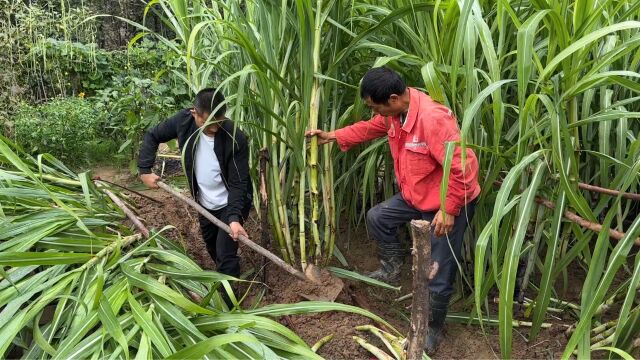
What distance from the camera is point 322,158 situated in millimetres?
2145

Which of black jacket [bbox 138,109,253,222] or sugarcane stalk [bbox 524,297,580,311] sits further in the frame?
black jacket [bbox 138,109,253,222]

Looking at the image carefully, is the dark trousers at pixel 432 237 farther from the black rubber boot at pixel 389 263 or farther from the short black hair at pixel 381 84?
the short black hair at pixel 381 84

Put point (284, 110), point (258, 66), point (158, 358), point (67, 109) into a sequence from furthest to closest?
point (67, 109) < point (284, 110) < point (258, 66) < point (158, 358)

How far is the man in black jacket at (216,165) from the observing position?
2.09 m

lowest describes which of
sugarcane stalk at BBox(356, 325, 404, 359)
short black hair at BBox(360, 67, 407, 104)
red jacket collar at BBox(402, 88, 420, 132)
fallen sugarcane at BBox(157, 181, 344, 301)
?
sugarcane stalk at BBox(356, 325, 404, 359)

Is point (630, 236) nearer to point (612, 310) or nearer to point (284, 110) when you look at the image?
point (612, 310)

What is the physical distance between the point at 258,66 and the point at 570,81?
103cm

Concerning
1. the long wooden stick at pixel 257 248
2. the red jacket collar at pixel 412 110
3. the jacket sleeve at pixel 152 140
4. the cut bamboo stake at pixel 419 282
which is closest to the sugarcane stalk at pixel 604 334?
the cut bamboo stake at pixel 419 282

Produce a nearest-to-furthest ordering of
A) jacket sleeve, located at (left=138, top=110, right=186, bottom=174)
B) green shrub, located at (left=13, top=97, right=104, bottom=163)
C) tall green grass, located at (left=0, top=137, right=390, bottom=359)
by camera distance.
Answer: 1. tall green grass, located at (left=0, top=137, right=390, bottom=359)
2. jacket sleeve, located at (left=138, top=110, right=186, bottom=174)
3. green shrub, located at (left=13, top=97, right=104, bottom=163)

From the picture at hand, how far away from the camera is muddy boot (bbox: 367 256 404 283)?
2.20 metres

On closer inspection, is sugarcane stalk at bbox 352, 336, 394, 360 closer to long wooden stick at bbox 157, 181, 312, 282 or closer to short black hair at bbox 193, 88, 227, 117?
long wooden stick at bbox 157, 181, 312, 282

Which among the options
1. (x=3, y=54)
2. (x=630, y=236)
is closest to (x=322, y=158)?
(x=630, y=236)

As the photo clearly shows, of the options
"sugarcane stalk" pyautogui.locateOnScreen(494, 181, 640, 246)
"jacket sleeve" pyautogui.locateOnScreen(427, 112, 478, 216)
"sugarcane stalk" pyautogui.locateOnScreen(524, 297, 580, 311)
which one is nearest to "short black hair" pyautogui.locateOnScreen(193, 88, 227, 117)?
"jacket sleeve" pyautogui.locateOnScreen(427, 112, 478, 216)

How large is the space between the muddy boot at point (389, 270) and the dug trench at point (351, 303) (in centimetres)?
7
